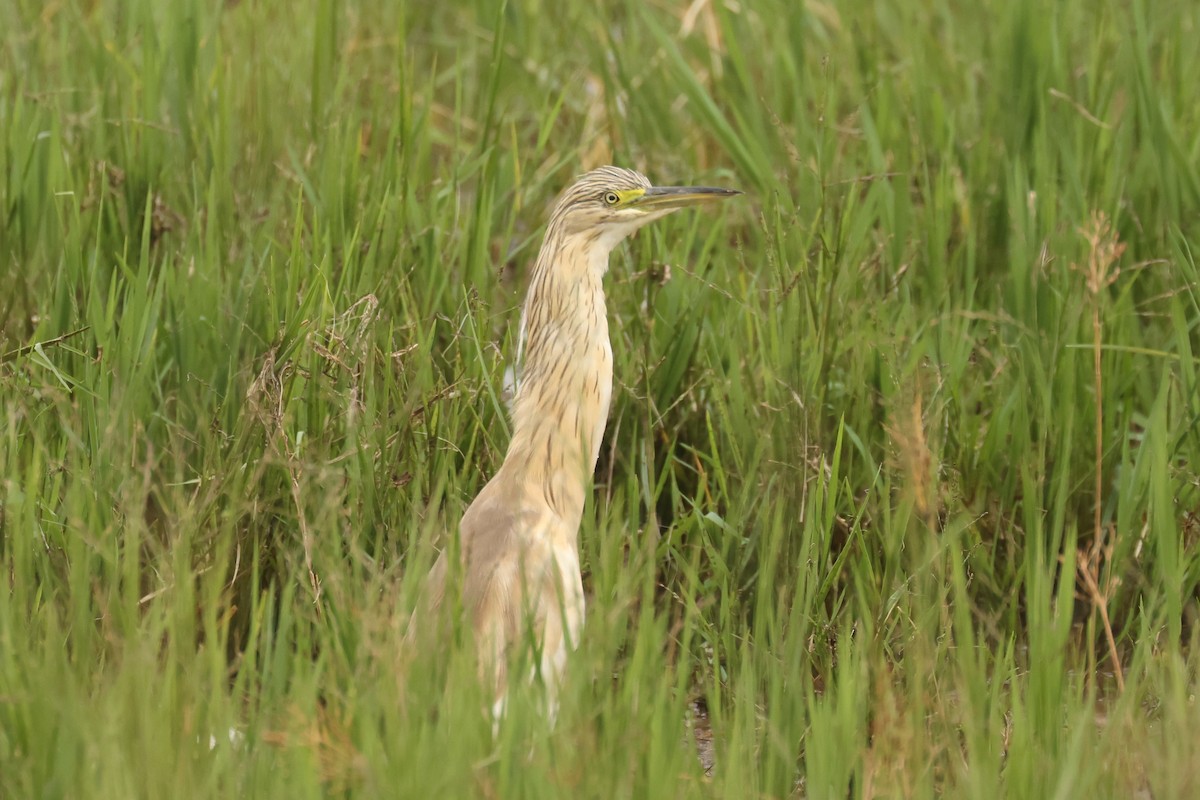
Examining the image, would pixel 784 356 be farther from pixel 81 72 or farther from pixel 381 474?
pixel 81 72

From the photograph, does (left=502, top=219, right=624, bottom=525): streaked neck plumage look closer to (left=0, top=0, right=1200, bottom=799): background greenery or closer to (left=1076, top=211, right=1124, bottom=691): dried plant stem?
(left=0, top=0, right=1200, bottom=799): background greenery

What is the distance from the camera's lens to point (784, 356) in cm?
364

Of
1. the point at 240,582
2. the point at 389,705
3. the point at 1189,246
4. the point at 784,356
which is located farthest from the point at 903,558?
the point at 389,705

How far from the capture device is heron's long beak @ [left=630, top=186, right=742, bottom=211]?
11.6ft

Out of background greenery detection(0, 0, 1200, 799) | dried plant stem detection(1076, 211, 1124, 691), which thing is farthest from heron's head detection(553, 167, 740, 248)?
dried plant stem detection(1076, 211, 1124, 691)

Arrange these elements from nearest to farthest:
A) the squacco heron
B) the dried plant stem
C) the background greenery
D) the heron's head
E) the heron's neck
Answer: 1. the background greenery
2. the dried plant stem
3. the squacco heron
4. the heron's neck
5. the heron's head

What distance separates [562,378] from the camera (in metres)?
3.42

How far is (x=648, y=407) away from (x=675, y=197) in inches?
18.6

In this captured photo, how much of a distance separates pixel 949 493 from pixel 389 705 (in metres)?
1.55

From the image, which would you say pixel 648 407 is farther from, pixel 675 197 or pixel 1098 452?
pixel 1098 452

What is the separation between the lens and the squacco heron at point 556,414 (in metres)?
3.17

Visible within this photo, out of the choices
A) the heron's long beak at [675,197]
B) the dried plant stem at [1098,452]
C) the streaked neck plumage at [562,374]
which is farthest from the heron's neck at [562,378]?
the dried plant stem at [1098,452]

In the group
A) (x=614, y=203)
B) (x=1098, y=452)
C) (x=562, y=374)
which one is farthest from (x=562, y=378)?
(x=1098, y=452)

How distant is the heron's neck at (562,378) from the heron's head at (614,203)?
4 centimetres
